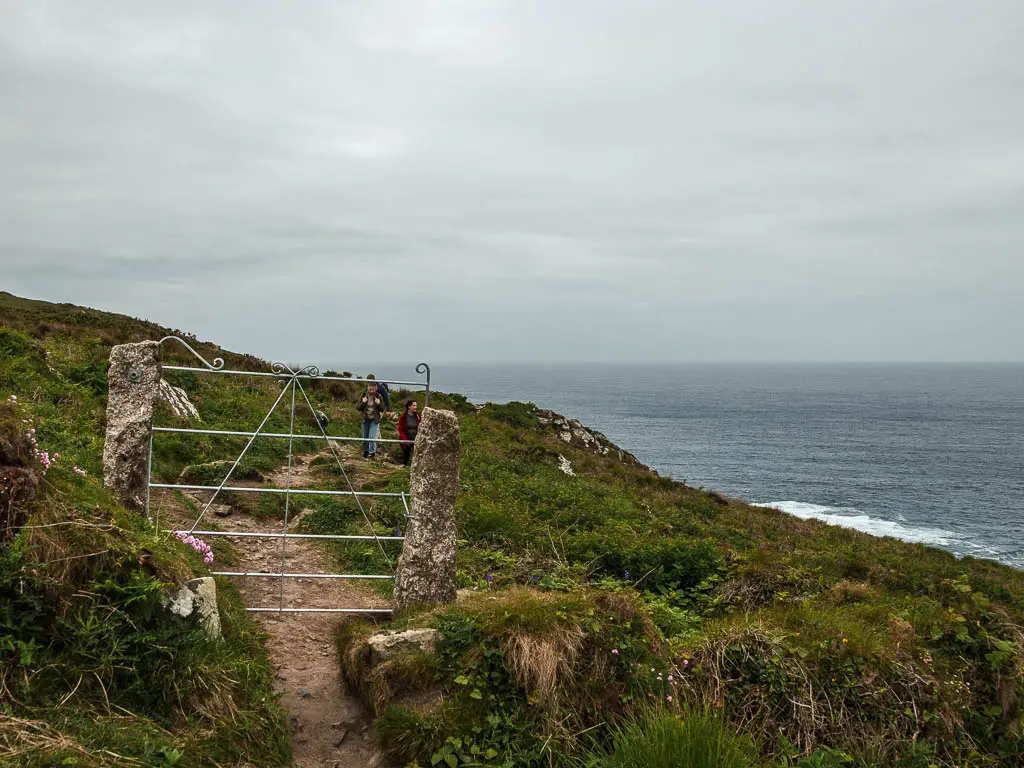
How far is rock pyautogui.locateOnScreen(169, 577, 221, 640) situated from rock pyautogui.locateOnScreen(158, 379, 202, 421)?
433 inches

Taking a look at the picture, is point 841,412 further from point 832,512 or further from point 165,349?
point 165,349

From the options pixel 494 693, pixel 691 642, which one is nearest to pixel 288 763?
pixel 494 693

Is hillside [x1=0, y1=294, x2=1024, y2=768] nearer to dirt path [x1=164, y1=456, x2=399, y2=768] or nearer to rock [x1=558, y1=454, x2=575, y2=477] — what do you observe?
dirt path [x1=164, y1=456, x2=399, y2=768]

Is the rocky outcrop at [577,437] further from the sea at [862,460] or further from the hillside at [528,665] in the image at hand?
the hillside at [528,665]

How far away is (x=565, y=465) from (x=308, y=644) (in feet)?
60.6

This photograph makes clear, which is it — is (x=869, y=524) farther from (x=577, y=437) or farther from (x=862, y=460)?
(x=862, y=460)

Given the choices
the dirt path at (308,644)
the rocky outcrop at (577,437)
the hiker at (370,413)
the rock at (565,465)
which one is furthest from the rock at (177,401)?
the rocky outcrop at (577,437)

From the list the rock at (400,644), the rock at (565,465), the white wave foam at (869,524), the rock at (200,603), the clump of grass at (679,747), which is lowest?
the white wave foam at (869,524)

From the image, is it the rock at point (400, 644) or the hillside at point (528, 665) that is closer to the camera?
the hillside at point (528, 665)

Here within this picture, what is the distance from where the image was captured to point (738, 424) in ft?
310

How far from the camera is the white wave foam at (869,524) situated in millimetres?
33969

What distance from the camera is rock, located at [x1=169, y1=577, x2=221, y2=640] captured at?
533 centimetres

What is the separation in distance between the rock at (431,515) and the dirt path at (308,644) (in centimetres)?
105

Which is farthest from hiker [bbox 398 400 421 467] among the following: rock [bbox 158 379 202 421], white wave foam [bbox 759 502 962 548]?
white wave foam [bbox 759 502 962 548]
